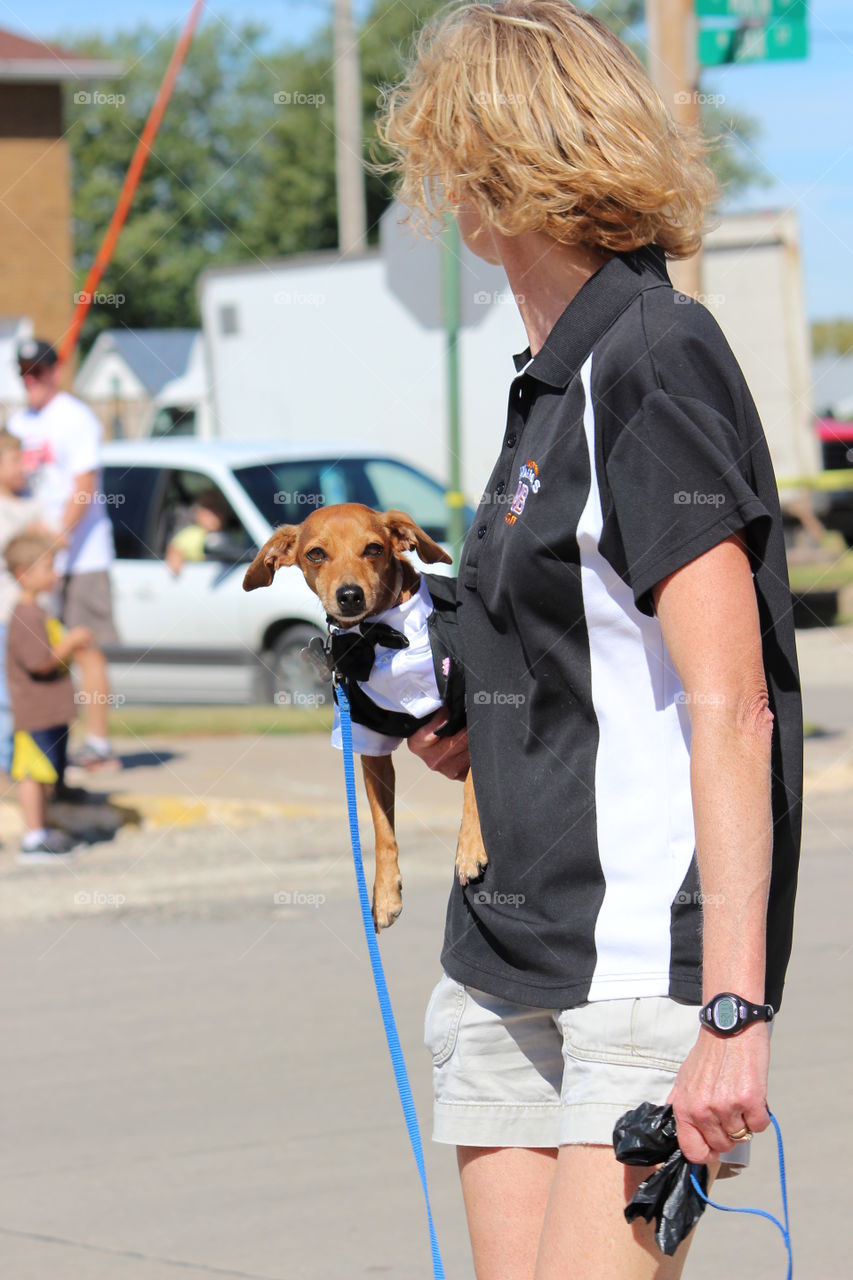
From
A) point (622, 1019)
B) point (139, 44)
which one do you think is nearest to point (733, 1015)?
point (622, 1019)

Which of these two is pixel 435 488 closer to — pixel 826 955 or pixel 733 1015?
pixel 826 955

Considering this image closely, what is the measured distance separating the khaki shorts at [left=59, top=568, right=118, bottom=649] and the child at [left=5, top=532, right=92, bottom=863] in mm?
1542

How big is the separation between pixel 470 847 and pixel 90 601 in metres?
7.60

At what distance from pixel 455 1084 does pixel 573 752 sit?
51 centimetres

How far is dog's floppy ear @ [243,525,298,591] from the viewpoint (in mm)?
3168

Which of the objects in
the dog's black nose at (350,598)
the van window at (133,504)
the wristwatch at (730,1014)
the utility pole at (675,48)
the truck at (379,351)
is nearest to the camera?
the wristwatch at (730,1014)

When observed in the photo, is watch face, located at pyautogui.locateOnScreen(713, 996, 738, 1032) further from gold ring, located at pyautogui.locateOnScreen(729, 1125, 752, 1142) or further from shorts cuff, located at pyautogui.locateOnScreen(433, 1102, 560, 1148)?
shorts cuff, located at pyautogui.locateOnScreen(433, 1102, 560, 1148)

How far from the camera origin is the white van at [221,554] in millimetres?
11859

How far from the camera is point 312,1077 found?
5230 mm

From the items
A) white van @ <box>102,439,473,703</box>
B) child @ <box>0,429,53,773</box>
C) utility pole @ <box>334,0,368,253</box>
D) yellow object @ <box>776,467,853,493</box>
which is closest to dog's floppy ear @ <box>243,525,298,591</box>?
child @ <box>0,429,53,773</box>

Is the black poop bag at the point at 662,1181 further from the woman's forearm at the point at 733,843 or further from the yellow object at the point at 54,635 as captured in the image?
the yellow object at the point at 54,635

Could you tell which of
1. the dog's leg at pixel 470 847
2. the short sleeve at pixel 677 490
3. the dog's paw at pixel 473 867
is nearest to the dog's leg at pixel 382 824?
the dog's leg at pixel 470 847

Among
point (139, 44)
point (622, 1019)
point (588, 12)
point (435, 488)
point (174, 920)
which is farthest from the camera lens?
point (139, 44)

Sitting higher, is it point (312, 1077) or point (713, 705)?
point (713, 705)
